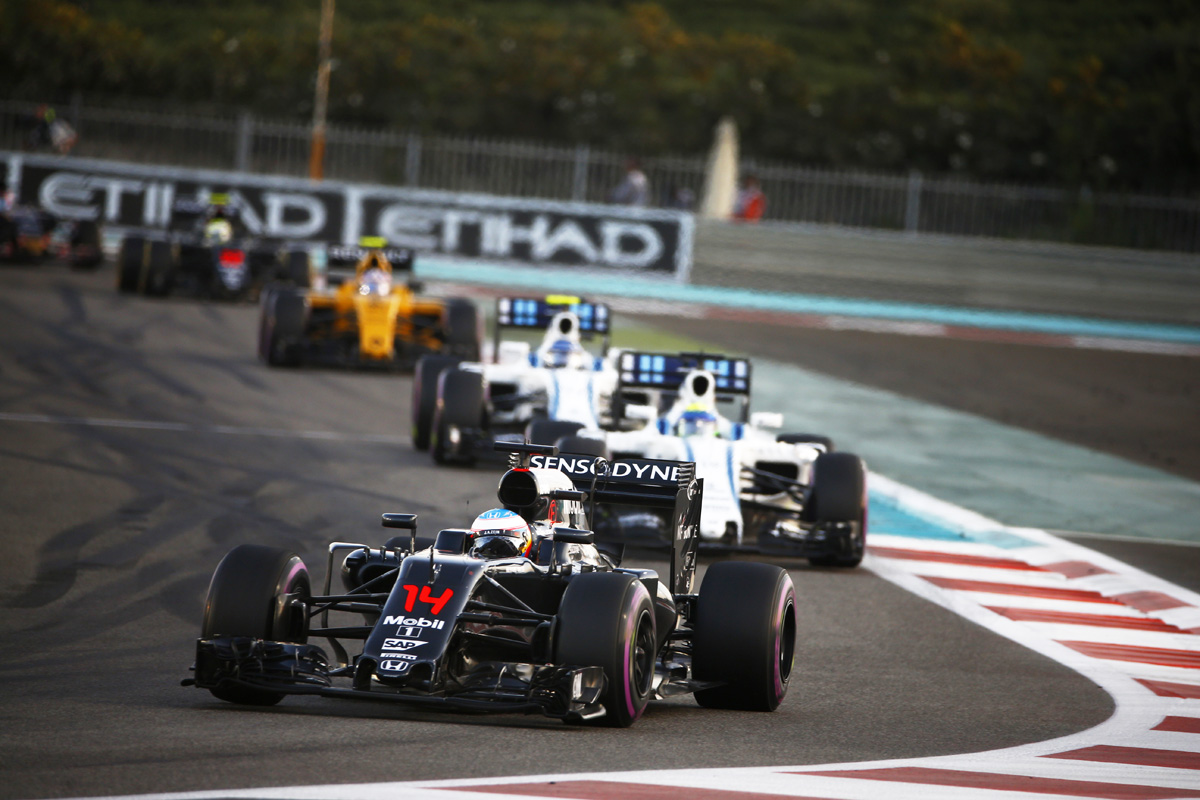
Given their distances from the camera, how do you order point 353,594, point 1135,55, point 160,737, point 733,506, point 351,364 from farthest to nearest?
point 1135,55 < point 351,364 < point 733,506 < point 353,594 < point 160,737

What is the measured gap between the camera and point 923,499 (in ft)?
43.9

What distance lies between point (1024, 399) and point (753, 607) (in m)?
14.3

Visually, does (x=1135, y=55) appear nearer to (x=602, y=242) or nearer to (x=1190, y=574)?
(x=602, y=242)

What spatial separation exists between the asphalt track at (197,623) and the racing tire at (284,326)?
4.08 ft

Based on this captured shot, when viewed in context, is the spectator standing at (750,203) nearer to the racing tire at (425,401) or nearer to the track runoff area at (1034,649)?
the racing tire at (425,401)

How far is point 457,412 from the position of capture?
45.3 ft

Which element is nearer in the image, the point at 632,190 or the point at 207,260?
the point at 207,260

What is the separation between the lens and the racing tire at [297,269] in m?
24.0

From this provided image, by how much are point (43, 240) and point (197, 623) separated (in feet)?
68.0

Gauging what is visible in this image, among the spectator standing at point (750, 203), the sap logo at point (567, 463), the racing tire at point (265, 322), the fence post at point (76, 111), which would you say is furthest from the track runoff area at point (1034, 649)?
the fence post at point (76, 111)

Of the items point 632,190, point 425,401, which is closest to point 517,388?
point 425,401

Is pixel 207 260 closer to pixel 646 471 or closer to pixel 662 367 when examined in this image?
pixel 662 367

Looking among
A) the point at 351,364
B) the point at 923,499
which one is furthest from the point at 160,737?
the point at 351,364

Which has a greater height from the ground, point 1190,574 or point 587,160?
point 587,160
